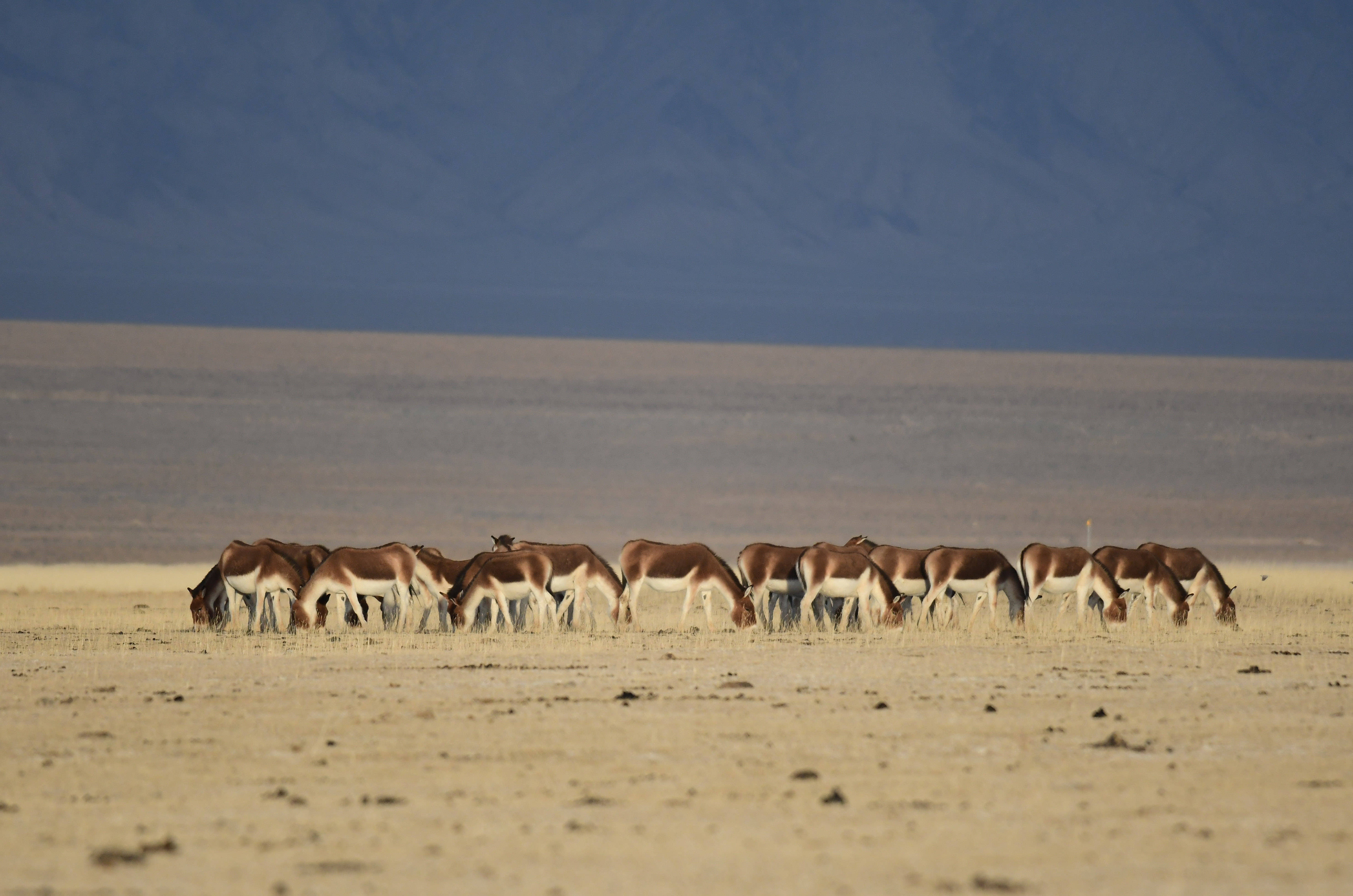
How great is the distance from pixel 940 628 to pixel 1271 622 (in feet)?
17.1

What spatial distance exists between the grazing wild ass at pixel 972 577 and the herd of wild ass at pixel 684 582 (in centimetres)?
2

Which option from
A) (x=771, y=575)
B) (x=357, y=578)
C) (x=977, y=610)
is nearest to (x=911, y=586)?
(x=977, y=610)

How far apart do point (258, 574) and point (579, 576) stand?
3.94 meters

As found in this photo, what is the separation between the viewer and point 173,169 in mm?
191750

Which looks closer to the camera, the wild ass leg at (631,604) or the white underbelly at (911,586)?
the wild ass leg at (631,604)

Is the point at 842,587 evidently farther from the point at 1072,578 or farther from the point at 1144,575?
the point at 1144,575

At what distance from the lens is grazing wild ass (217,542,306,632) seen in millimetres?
24328

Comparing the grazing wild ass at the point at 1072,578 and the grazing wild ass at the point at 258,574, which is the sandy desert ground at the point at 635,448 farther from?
the grazing wild ass at the point at 1072,578

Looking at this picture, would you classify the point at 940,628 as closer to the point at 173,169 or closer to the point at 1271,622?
the point at 1271,622

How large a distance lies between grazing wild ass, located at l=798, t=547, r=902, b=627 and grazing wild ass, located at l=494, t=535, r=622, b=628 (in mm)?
2401

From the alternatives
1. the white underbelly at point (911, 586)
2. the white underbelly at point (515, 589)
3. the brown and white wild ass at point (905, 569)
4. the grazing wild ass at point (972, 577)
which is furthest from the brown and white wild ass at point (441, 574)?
the grazing wild ass at point (972, 577)

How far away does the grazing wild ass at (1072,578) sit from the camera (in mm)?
25125

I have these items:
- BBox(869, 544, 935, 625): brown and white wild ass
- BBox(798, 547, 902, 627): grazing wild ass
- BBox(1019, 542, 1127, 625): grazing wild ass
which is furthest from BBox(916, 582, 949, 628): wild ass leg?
BBox(1019, 542, 1127, 625): grazing wild ass

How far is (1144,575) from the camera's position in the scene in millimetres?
26094
